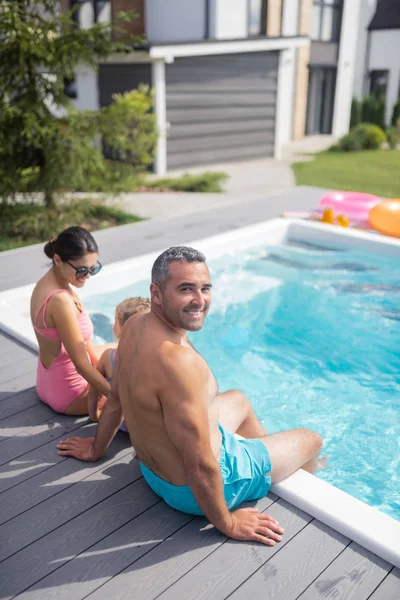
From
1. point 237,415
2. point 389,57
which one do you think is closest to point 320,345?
point 237,415

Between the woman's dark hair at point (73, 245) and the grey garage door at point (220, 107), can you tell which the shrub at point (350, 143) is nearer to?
the grey garage door at point (220, 107)

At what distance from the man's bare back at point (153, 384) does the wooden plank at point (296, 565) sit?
1.75 feet

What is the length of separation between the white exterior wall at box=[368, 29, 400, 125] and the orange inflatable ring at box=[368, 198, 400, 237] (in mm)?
19977

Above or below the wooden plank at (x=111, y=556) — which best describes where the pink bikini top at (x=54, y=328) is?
above

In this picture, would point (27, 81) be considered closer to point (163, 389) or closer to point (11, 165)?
point (11, 165)

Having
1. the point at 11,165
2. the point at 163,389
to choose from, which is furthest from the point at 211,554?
the point at 11,165

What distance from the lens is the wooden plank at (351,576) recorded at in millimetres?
2316

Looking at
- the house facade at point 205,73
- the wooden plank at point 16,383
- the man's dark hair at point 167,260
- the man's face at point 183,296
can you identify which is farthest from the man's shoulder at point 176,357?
the house facade at point 205,73

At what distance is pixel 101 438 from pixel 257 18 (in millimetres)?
18436

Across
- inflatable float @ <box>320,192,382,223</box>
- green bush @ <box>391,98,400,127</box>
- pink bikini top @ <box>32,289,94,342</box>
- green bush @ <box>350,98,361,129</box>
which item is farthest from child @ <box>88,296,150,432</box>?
Result: green bush @ <box>350,98,361,129</box>

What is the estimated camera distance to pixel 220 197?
12.8m

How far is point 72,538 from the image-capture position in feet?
8.57

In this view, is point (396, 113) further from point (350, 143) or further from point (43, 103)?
point (43, 103)

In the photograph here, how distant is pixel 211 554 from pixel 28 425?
5.25 ft
